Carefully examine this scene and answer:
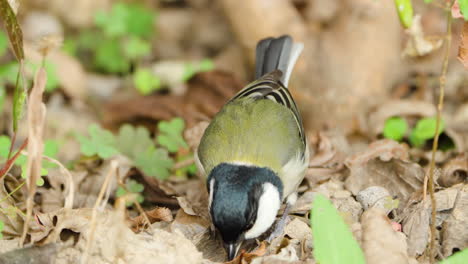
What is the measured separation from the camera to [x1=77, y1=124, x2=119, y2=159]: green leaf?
4.62m

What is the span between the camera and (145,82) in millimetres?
6914

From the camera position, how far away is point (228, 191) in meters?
3.49

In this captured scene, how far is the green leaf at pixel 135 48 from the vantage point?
7141 millimetres

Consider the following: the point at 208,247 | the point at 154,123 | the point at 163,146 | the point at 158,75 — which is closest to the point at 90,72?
the point at 158,75

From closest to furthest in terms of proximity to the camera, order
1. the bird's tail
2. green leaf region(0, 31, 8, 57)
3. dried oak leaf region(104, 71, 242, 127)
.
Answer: the bird's tail
dried oak leaf region(104, 71, 242, 127)
green leaf region(0, 31, 8, 57)

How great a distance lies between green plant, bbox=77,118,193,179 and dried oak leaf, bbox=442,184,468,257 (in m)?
2.06

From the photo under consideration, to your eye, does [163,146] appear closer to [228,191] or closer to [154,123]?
[154,123]

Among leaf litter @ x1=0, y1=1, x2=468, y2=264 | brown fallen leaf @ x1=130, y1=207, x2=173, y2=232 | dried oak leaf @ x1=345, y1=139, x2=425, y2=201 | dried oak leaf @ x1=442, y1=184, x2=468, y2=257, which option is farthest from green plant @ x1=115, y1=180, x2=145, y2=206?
dried oak leaf @ x1=442, y1=184, x2=468, y2=257


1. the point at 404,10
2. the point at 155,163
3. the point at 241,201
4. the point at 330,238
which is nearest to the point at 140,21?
the point at 155,163

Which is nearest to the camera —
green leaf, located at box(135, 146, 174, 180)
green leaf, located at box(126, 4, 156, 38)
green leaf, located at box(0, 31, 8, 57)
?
green leaf, located at box(135, 146, 174, 180)

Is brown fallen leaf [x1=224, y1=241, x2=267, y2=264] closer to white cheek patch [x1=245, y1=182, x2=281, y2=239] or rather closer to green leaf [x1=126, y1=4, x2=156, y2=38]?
white cheek patch [x1=245, y1=182, x2=281, y2=239]

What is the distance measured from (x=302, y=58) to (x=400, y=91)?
1.06m

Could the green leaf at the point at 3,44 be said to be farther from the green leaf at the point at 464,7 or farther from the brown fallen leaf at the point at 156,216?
the green leaf at the point at 464,7

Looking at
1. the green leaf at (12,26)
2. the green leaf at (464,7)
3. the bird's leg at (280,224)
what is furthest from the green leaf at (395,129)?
the green leaf at (12,26)
